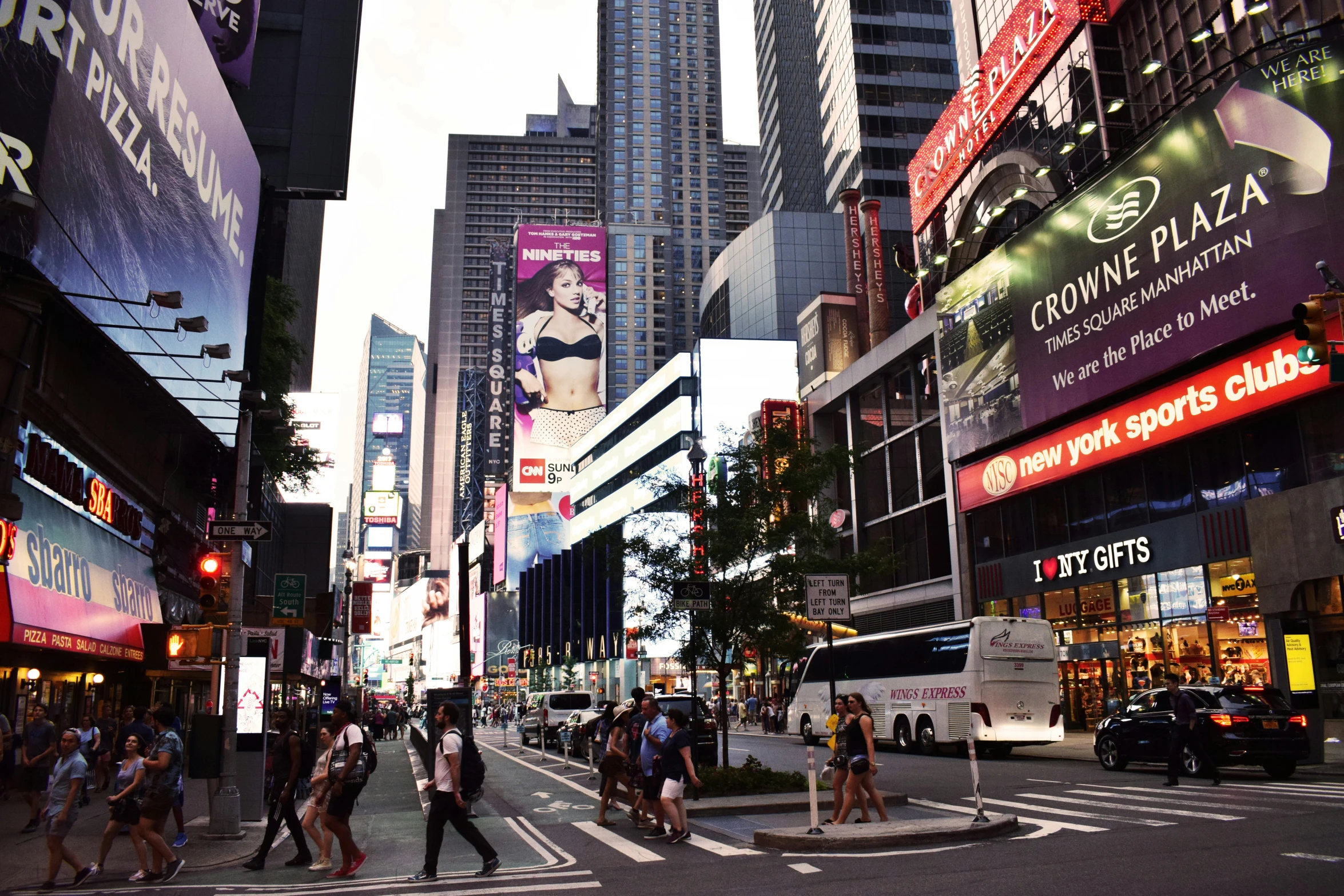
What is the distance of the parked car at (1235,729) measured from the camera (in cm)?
1770

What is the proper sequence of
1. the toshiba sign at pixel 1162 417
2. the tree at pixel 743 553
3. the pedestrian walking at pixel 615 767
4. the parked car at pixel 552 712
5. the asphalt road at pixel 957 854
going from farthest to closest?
the parked car at pixel 552 712, the toshiba sign at pixel 1162 417, the tree at pixel 743 553, the pedestrian walking at pixel 615 767, the asphalt road at pixel 957 854

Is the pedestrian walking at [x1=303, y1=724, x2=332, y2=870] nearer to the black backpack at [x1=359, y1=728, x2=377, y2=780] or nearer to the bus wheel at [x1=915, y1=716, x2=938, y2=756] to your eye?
the black backpack at [x1=359, y1=728, x2=377, y2=780]

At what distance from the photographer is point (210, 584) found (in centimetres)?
1480

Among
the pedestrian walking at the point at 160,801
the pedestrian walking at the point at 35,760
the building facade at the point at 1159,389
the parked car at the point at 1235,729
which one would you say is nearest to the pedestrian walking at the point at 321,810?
the pedestrian walking at the point at 160,801

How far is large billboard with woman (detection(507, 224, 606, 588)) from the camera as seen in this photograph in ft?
448

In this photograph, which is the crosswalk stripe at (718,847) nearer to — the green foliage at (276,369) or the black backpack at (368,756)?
the black backpack at (368,756)

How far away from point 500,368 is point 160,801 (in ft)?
557

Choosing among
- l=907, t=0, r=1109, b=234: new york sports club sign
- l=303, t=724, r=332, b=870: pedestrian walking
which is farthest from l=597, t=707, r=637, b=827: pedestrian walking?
l=907, t=0, r=1109, b=234: new york sports club sign

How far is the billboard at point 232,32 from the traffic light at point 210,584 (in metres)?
19.6

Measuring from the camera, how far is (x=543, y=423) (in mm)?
138250

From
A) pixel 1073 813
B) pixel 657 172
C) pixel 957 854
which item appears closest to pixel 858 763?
pixel 957 854

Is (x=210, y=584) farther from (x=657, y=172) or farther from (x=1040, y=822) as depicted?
(x=657, y=172)

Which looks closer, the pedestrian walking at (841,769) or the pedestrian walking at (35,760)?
the pedestrian walking at (841,769)

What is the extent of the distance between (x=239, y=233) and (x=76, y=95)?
9712 millimetres
